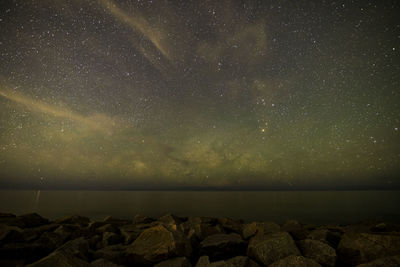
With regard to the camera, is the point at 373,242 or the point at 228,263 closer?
the point at 228,263

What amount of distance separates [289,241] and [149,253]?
234 centimetres

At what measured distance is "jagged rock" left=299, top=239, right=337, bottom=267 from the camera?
11.4 feet

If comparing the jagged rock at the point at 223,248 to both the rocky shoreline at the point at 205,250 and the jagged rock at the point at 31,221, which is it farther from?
the jagged rock at the point at 31,221

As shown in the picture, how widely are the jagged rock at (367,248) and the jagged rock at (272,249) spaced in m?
0.86

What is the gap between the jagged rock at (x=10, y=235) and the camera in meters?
4.12

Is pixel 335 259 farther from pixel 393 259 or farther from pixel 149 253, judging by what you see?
pixel 149 253

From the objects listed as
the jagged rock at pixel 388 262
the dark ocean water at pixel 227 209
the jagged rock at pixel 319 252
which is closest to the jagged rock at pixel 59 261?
the jagged rock at pixel 319 252

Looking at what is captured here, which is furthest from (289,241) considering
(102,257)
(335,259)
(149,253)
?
(102,257)

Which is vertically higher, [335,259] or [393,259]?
[393,259]

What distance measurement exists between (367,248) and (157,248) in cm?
341

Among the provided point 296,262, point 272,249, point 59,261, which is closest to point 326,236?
point 272,249

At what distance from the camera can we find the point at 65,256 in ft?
9.40

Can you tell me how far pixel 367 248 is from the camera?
3533mm

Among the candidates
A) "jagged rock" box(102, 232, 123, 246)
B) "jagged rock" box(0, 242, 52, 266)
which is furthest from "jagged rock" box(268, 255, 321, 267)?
"jagged rock" box(0, 242, 52, 266)
